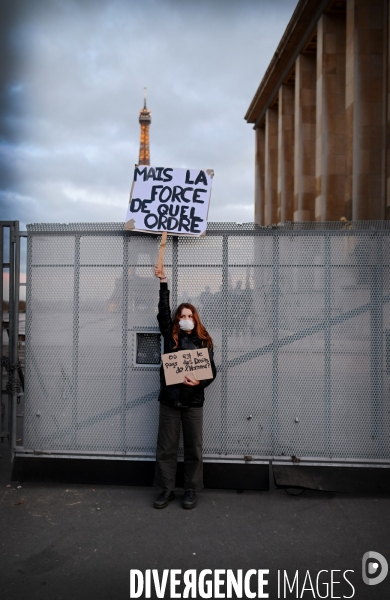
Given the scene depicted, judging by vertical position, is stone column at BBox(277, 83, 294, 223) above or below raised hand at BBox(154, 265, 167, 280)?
above

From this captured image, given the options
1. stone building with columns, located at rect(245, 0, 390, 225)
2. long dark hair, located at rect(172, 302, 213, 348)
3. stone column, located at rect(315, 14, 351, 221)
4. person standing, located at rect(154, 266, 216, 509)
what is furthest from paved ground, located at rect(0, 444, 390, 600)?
stone column, located at rect(315, 14, 351, 221)

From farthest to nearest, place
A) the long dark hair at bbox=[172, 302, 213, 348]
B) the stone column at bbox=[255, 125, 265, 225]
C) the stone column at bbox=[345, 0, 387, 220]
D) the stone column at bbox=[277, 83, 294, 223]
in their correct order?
the stone column at bbox=[255, 125, 265, 225] < the stone column at bbox=[277, 83, 294, 223] < the stone column at bbox=[345, 0, 387, 220] < the long dark hair at bbox=[172, 302, 213, 348]

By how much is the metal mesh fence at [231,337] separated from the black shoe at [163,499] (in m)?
0.63

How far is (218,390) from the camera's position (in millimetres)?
5797

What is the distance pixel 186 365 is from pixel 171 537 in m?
1.62

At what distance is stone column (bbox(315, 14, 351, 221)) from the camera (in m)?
26.4

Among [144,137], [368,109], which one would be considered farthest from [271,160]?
[144,137]

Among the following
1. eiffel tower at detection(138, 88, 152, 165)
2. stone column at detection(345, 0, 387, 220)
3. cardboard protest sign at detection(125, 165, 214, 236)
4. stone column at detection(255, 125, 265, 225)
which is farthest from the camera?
eiffel tower at detection(138, 88, 152, 165)

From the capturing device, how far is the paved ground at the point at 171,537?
382cm

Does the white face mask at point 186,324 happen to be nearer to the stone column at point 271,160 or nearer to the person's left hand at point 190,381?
the person's left hand at point 190,381

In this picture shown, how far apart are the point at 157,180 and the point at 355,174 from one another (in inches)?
715

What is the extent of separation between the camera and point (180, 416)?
5.39 metres

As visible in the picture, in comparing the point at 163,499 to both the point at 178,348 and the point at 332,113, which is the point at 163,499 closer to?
the point at 178,348

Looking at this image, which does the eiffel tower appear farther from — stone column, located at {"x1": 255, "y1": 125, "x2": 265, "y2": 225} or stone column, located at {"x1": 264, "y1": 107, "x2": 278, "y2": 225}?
stone column, located at {"x1": 264, "y1": 107, "x2": 278, "y2": 225}
